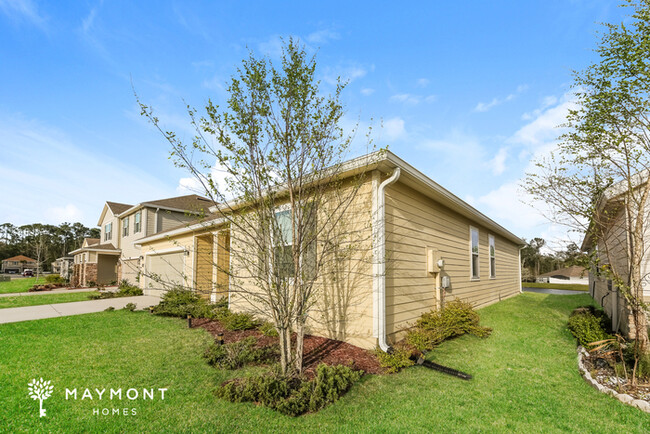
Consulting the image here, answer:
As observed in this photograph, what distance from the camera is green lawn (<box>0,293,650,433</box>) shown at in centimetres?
301

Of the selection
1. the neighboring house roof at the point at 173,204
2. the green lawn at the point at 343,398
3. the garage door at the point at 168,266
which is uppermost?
the neighboring house roof at the point at 173,204

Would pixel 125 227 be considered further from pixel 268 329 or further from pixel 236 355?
pixel 236 355

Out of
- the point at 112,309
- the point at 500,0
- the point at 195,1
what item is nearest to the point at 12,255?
the point at 112,309

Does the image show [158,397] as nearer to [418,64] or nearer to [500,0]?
[418,64]

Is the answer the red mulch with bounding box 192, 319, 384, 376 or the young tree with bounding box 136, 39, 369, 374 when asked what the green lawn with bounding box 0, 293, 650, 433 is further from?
the young tree with bounding box 136, 39, 369, 374

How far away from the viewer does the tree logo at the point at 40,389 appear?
138 inches

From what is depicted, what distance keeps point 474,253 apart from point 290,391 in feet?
27.3

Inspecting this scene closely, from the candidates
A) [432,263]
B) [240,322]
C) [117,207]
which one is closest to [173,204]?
[117,207]

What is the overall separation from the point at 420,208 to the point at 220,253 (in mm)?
6460

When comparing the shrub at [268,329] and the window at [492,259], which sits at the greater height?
the window at [492,259]

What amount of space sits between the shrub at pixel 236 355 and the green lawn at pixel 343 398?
179 millimetres

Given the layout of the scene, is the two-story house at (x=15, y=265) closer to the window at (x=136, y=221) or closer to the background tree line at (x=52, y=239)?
the background tree line at (x=52, y=239)

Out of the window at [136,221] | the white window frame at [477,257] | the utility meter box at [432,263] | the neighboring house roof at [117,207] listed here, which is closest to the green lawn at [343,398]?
the utility meter box at [432,263]

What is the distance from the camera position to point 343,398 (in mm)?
3570
